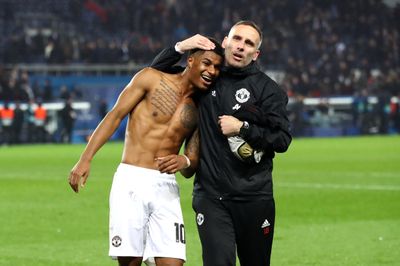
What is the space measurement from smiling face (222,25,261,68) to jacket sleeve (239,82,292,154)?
0.23 metres

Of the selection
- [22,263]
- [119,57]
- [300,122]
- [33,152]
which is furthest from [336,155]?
[22,263]

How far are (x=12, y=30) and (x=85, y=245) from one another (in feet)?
106

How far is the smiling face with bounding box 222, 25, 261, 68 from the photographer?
Answer: 7.14 metres

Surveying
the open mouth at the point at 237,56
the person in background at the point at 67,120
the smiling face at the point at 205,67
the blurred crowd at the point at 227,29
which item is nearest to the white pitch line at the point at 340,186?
the smiling face at the point at 205,67

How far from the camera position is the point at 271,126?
23.4 feet

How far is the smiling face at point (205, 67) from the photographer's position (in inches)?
287

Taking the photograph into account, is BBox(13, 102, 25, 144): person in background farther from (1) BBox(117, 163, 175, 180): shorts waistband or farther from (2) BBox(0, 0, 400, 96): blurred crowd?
(1) BBox(117, 163, 175, 180): shorts waistband

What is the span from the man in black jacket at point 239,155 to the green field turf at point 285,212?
3.42 meters

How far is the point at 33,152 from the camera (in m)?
30.7

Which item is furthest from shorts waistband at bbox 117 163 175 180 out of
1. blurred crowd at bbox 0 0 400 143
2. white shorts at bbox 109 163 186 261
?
blurred crowd at bbox 0 0 400 143

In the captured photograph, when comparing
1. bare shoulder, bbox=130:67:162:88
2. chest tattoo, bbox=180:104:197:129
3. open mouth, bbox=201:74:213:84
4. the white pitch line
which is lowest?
the white pitch line

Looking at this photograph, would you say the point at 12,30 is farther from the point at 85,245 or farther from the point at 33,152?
the point at 85,245

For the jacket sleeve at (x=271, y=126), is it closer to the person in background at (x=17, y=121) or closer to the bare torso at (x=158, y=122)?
the bare torso at (x=158, y=122)

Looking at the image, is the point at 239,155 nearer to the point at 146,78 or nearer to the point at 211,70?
the point at 211,70
